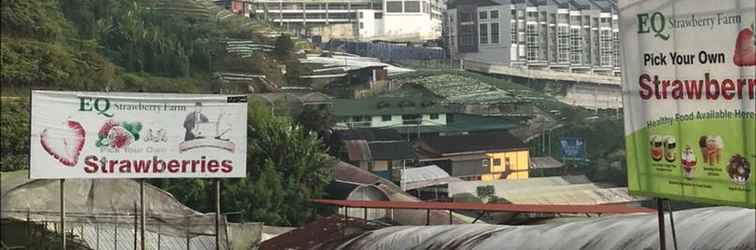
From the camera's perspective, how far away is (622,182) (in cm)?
2003

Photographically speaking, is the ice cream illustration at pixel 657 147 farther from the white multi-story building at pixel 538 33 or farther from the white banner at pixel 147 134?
the white multi-story building at pixel 538 33

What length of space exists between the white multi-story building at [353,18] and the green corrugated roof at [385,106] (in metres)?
2.79

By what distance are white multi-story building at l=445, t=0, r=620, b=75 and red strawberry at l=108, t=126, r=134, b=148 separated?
14932 mm

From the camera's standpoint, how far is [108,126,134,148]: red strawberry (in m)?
7.65

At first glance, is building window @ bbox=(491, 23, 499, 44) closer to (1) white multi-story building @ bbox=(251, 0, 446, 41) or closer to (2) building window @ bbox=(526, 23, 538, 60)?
(2) building window @ bbox=(526, 23, 538, 60)

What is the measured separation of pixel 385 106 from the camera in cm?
1989

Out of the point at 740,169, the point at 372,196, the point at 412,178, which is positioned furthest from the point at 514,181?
the point at 740,169

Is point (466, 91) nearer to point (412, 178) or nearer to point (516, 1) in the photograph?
point (516, 1)

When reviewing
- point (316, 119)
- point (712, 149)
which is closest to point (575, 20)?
point (316, 119)

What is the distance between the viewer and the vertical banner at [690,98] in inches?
96.9

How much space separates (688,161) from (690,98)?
0.51 feet

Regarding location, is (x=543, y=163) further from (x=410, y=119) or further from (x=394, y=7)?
(x=394, y=7)

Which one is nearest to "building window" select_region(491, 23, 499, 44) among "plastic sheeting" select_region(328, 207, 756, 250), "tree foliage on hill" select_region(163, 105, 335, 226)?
"tree foliage on hill" select_region(163, 105, 335, 226)

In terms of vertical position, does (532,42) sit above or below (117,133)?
above
